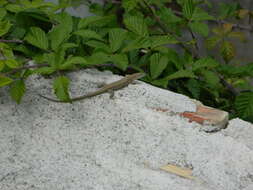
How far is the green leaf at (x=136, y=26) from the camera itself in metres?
2.56

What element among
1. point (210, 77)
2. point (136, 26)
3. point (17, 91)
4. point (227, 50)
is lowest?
point (227, 50)

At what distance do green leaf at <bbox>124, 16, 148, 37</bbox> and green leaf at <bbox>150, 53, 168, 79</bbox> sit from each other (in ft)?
0.53

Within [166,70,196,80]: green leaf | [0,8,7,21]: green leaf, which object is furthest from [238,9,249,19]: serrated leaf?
[0,8,7,21]: green leaf

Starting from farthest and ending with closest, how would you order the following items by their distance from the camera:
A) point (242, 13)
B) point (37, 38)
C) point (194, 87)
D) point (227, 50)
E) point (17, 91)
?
1. point (242, 13)
2. point (227, 50)
3. point (194, 87)
4. point (37, 38)
5. point (17, 91)

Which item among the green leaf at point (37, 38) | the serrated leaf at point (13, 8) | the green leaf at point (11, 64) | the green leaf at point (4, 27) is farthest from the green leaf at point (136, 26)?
the green leaf at point (11, 64)

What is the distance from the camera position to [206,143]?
77.7 inches

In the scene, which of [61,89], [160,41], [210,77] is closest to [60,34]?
[61,89]

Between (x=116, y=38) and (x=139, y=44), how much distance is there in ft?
0.49

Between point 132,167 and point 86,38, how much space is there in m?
1.08

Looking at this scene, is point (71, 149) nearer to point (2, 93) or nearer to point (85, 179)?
point (85, 179)

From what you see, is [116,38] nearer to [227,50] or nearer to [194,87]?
[194,87]

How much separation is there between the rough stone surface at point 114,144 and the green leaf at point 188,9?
685 mm

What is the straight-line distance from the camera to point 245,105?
249 centimetres

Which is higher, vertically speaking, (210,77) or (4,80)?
(4,80)
